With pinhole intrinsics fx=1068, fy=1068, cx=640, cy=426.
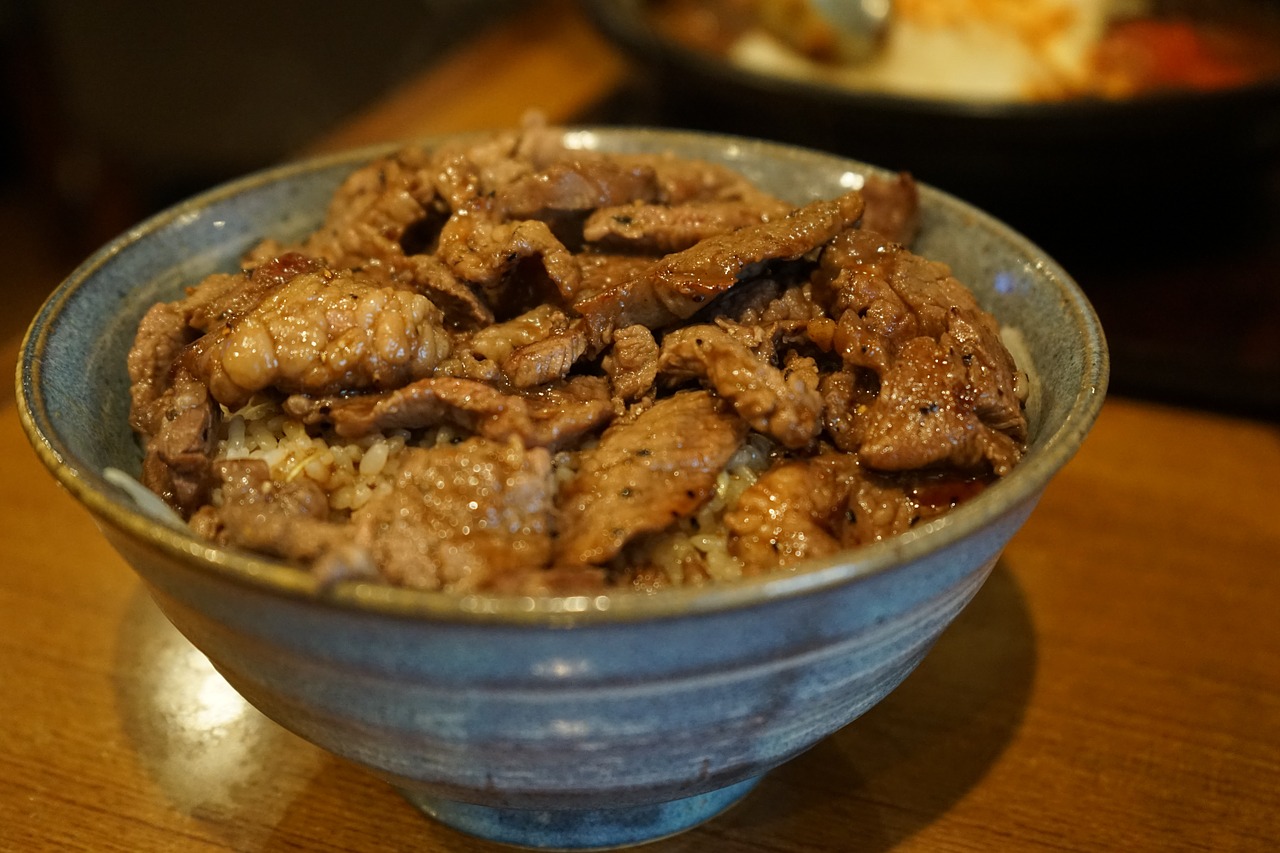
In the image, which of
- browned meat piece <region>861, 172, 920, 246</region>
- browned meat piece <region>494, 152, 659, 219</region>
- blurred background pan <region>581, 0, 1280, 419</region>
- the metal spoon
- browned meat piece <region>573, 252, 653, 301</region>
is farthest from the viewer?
the metal spoon

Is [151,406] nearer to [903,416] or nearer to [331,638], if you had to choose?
[331,638]

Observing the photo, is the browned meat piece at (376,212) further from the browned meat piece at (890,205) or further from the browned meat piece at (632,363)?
the browned meat piece at (890,205)

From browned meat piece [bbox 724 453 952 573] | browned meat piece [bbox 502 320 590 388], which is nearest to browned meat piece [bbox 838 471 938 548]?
browned meat piece [bbox 724 453 952 573]

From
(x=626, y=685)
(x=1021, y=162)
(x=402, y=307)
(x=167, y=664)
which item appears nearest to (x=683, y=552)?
(x=626, y=685)

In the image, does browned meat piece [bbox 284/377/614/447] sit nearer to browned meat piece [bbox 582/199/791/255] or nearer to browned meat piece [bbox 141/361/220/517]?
browned meat piece [bbox 141/361/220/517]

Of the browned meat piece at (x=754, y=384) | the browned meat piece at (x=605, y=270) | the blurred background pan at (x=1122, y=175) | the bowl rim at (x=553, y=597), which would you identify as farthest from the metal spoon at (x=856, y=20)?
the browned meat piece at (x=754, y=384)

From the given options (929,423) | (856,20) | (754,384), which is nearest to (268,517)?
(754,384)
